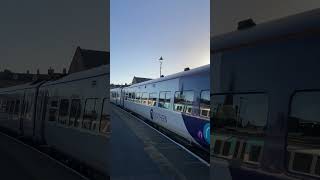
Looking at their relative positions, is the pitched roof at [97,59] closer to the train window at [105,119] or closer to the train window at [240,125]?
the train window at [105,119]

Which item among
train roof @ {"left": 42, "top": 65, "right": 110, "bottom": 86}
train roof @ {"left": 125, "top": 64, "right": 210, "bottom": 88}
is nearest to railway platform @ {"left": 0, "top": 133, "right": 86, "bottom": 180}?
train roof @ {"left": 42, "top": 65, "right": 110, "bottom": 86}

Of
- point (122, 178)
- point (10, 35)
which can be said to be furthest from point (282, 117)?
point (10, 35)

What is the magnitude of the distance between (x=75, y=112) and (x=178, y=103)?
122cm

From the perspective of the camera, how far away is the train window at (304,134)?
1.81m

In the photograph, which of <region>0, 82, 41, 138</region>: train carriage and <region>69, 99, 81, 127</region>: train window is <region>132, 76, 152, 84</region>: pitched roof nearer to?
<region>69, 99, 81, 127</region>: train window

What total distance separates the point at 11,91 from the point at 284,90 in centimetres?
97

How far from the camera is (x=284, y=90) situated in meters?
1.99

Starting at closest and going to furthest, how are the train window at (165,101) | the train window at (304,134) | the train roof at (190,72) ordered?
the train window at (304,134) → the train roof at (190,72) → the train window at (165,101)

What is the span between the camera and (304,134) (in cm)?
184

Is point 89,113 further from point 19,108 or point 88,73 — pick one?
point 19,108

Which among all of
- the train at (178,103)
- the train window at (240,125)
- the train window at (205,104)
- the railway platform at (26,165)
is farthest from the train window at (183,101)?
the railway platform at (26,165)

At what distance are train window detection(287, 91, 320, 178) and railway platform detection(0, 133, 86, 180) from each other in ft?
2.34

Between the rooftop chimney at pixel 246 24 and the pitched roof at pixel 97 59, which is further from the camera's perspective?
the rooftop chimney at pixel 246 24

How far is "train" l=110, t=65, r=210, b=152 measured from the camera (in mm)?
2266
